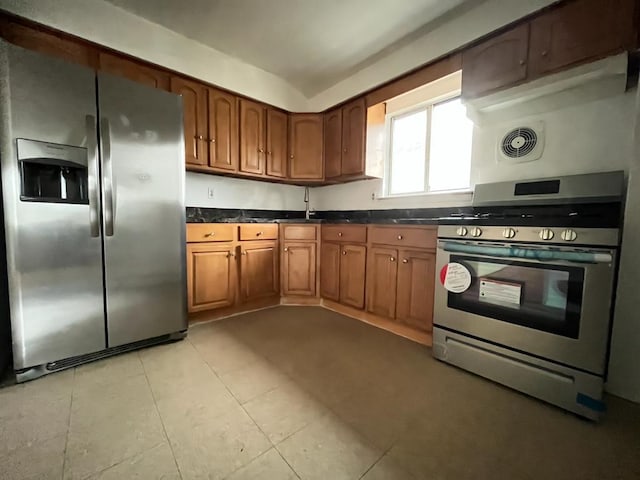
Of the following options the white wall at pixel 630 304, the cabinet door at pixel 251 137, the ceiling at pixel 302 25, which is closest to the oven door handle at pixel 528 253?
the white wall at pixel 630 304

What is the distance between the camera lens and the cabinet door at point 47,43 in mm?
1705

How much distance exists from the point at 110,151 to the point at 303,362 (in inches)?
70.2

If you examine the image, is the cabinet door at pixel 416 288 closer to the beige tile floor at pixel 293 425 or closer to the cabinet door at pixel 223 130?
A: the beige tile floor at pixel 293 425

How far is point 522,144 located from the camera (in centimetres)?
187

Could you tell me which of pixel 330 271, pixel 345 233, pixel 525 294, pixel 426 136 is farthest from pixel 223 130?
pixel 525 294

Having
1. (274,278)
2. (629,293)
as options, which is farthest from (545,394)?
(274,278)

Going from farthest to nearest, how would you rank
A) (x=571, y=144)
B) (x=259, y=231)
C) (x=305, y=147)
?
Answer: (x=305, y=147), (x=259, y=231), (x=571, y=144)

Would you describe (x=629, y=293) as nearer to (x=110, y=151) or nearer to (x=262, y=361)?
(x=262, y=361)

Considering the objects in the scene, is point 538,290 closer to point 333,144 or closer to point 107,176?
point 333,144

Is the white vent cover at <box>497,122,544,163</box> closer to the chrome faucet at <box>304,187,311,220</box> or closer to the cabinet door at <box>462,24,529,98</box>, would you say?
the cabinet door at <box>462,24,529,98</box>

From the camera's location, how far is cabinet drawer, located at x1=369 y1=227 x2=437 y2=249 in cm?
193

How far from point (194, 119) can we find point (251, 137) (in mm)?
571

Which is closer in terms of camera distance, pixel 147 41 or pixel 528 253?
pixel 528 253

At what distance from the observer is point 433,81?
6.99 ft
